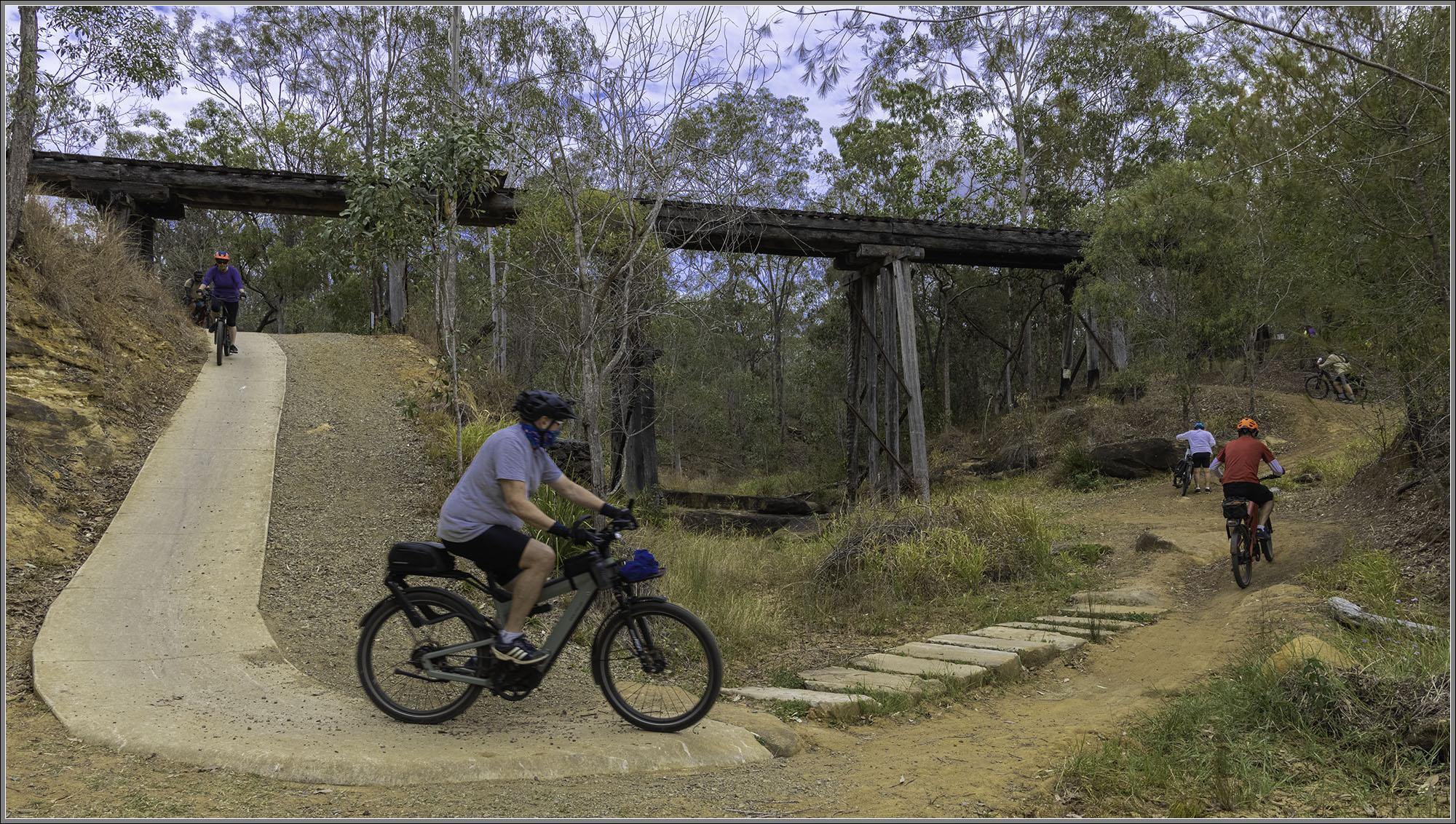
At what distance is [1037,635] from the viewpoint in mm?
7234

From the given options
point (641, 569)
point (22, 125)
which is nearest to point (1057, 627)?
point (641, 569)

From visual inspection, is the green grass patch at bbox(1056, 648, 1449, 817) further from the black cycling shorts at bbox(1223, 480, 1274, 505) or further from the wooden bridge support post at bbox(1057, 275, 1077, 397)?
the wooden bridge support post at bbox(1057, 275, 1077, 397)

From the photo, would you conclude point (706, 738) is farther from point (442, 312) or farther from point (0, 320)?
point (442, 312)

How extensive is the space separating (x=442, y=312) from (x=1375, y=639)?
8.67 metres

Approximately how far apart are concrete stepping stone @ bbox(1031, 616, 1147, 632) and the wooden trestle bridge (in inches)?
197

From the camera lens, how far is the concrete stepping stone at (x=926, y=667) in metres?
6.09

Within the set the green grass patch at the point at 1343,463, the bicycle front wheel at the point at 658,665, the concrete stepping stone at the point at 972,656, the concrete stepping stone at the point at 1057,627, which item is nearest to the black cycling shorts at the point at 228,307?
the bicycle front wheel at the point at 658,665

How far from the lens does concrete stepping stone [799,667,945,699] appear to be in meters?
5.87

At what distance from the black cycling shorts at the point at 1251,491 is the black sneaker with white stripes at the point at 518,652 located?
7.50 metres

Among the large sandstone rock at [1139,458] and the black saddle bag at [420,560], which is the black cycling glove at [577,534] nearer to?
the black saddle bag at [420,560]

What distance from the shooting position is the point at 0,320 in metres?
5.01

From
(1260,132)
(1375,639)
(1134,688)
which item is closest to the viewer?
(1375,639)

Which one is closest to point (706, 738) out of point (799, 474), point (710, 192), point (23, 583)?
point (23, 583)

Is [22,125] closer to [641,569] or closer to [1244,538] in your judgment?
[641,569]
